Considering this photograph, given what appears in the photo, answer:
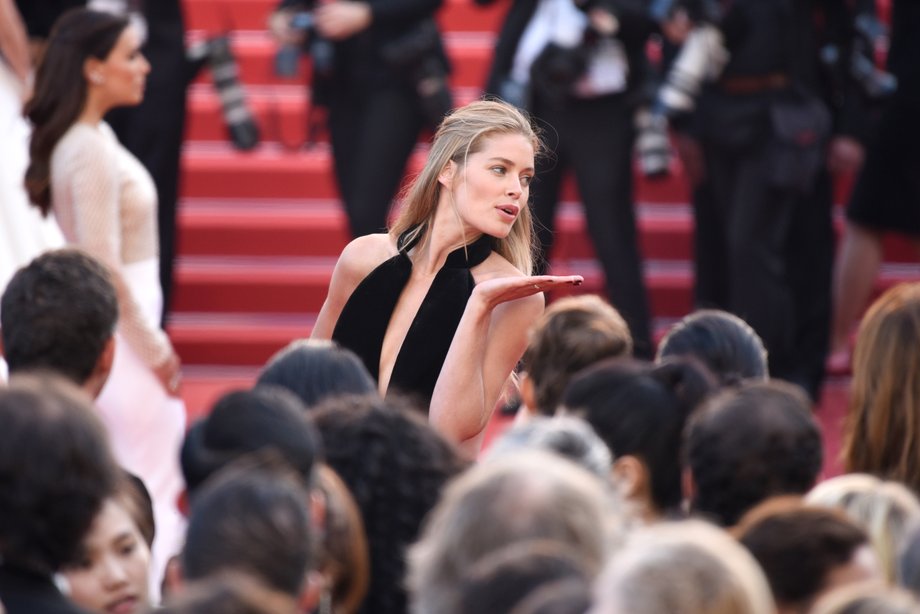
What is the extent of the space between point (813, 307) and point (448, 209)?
3265 mm

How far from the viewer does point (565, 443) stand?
2598 mm

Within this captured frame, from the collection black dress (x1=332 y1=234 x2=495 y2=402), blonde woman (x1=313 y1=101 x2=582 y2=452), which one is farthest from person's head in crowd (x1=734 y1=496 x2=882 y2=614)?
black dress (x1=332 y1=234 x2=495 y2=402)

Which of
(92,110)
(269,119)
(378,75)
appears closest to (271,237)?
(269,119)

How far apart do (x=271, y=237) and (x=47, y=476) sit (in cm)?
577

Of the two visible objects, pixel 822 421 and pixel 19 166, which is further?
pixel 822 421

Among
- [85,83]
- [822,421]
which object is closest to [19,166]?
[85,83]

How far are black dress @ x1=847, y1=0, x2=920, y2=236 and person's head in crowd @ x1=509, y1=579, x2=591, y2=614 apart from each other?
206 inches

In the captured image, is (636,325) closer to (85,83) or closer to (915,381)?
(85,83)

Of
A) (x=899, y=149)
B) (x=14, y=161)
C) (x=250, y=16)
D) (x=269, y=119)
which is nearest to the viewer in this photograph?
(x=14, y=161)

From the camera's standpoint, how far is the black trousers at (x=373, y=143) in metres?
6.72

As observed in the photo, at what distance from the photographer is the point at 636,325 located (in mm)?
6844

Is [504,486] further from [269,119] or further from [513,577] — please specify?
[269,119]

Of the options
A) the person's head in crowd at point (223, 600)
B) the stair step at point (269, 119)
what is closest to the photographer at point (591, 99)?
the stair step at point (269, 119)

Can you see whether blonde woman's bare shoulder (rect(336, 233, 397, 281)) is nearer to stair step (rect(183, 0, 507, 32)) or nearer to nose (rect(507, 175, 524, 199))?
nose (rect(507, 175, 524, 199))
